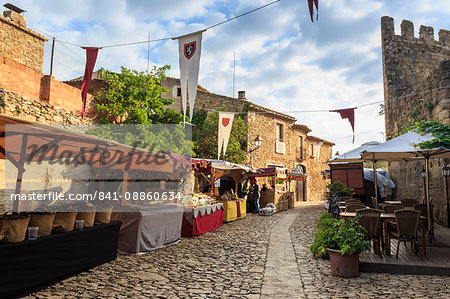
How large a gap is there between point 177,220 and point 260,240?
210cm

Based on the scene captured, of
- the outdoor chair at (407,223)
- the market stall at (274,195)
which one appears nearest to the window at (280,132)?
the market stall at (274,195)

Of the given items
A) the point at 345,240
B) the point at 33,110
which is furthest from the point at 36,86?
the point at 345,240

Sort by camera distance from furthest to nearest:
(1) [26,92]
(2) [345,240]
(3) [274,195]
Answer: (3) [274,195] → (1) [26,92] → (2) [345,240]

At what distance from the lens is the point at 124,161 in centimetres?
669

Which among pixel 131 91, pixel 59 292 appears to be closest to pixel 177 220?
pixel 59 292

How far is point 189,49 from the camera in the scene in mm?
6535

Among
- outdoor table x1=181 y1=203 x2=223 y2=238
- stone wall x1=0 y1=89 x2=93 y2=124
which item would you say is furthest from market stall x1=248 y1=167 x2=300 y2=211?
stone wall x1=0 y1=89 x2=93 y2=124

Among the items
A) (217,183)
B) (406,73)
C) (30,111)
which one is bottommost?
(217,183)

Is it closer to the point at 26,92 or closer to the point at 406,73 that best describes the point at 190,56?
the point at 26,92

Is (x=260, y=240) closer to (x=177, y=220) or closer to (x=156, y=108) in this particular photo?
(x=177, y=220)

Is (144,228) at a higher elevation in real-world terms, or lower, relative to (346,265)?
higher

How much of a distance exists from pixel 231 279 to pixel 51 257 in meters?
2.34

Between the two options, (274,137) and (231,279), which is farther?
(274,137)

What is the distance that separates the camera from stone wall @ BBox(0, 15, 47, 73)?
14.5m
